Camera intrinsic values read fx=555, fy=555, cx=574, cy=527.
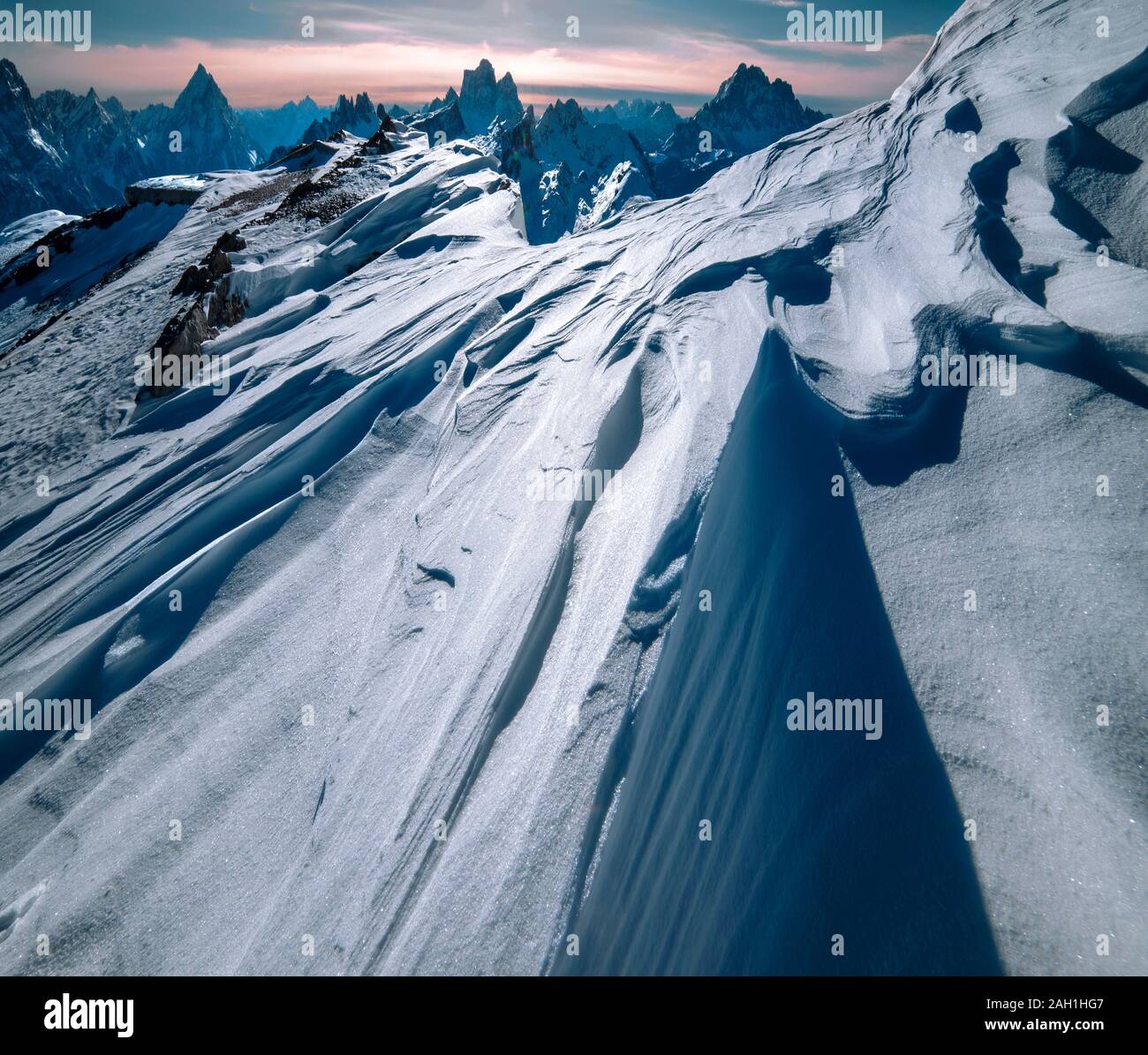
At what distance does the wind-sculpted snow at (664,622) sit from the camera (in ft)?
9.78

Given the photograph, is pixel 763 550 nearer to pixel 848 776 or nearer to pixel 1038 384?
pixel 848 776

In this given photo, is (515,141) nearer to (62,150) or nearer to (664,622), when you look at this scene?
(664,622)

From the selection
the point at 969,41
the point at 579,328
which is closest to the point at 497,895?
the point at 579,328

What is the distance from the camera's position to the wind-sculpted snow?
117 inches
